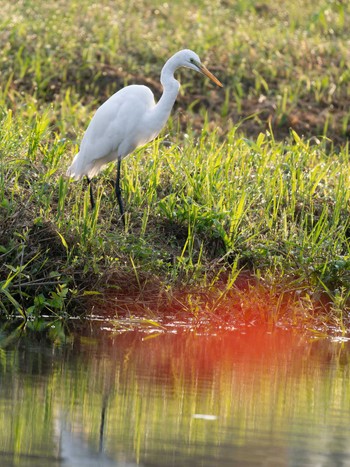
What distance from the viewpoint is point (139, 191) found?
8492 millimetres

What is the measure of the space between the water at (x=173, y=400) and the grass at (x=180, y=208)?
48 centimetres

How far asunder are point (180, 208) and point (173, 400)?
10.2 ft

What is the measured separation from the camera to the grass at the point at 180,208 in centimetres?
738

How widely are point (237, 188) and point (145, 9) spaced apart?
309 inches

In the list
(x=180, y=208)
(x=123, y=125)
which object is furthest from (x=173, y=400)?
(x=123, y=125)

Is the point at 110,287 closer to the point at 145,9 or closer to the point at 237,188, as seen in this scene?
the point at 237,188

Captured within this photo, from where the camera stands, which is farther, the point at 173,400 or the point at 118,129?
the point at 118,129

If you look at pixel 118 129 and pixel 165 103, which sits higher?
pixel 165 103

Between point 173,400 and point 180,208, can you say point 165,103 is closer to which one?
point 180,208

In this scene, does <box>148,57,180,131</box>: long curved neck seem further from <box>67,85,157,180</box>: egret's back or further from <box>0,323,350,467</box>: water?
<box>0,323,350,467</box>: water

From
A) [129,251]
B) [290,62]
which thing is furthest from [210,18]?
[129,251]

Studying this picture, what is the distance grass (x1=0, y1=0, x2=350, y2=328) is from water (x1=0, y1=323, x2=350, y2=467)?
0.48m

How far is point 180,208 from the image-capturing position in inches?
320

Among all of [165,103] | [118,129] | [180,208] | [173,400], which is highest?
[165,103]
